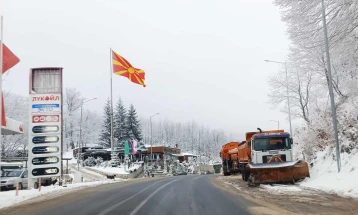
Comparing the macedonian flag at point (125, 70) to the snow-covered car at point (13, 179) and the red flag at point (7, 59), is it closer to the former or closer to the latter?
the snow-covered car at point (13, 179)

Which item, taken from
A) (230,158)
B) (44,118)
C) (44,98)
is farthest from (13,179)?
(230,158)

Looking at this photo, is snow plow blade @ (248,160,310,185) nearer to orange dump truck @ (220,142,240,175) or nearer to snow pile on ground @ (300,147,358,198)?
snow pile on ground @ (300,147,358,198)

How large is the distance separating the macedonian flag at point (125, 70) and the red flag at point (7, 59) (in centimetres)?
2066

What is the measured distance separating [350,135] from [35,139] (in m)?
18.1

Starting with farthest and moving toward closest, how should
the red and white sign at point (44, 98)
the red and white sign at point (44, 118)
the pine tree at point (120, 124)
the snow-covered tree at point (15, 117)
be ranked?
the pine tree at point (120, 124)
the snow-covered tree at point (15, 117)
the red and white sign at point (44, 98)
the red and white sign at point (44, 118)

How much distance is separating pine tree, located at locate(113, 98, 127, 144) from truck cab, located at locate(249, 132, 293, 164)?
214 feet

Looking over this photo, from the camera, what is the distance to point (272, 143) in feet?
66.1

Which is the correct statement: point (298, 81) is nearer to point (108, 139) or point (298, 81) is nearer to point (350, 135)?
point (350, 135)

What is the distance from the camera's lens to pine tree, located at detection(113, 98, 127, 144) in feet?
275

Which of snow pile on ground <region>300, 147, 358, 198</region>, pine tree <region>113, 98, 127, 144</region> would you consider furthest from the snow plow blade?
pine tree <region>113, 98, 127, 144</region>

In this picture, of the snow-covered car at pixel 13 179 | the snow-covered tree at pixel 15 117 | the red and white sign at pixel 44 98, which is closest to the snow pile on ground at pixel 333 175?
the red and white sign at pixel 44 98

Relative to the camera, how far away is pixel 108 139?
284 ft

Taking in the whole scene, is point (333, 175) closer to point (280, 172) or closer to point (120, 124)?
point (280, 172)

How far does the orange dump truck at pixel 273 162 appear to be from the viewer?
18219mm
